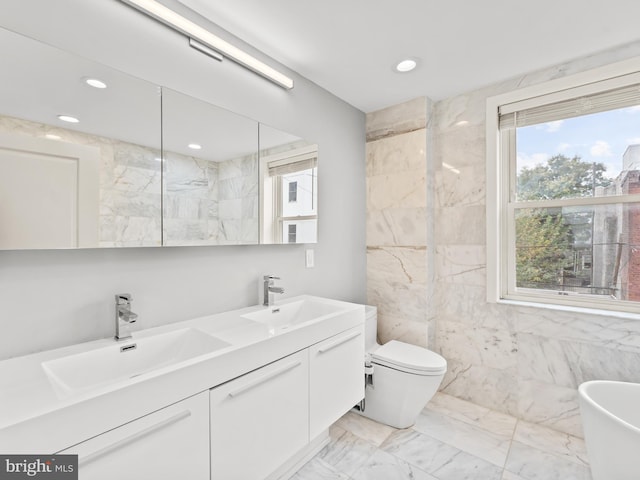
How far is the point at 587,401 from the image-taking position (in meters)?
1.41

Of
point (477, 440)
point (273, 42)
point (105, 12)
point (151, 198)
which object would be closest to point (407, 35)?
point (273, 42)

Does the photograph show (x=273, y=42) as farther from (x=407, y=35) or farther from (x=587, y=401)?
(x=587, y=401)

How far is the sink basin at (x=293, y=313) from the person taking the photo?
1667 mm

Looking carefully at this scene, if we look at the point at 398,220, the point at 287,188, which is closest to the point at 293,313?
the point at 287,188

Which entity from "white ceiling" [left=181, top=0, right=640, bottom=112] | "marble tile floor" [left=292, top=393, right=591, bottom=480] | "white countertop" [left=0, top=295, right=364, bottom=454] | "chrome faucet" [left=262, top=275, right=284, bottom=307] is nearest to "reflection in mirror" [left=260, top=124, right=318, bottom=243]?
"chrome faucet" [left=262, top=275, right=284, bottom=307]

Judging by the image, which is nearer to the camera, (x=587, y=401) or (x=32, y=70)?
(x=32, y=70)

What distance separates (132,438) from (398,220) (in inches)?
81.9

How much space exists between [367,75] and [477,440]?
2405 millimetres

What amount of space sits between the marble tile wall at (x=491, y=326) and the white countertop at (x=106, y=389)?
1.46 m

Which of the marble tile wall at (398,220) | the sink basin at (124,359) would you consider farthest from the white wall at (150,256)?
the marble tile wall at (398,220)

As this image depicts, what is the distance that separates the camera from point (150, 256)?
1343 millimetres

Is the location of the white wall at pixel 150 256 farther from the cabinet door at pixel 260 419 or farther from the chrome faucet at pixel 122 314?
the cabinet door at pixel 260 419

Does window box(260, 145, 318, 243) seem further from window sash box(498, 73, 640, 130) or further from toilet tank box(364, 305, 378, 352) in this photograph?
window sash box(498, 73, 640, 130)

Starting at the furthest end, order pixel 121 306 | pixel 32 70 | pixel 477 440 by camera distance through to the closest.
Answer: pixel 477 440
pixel 121 306
pixel 32 70
